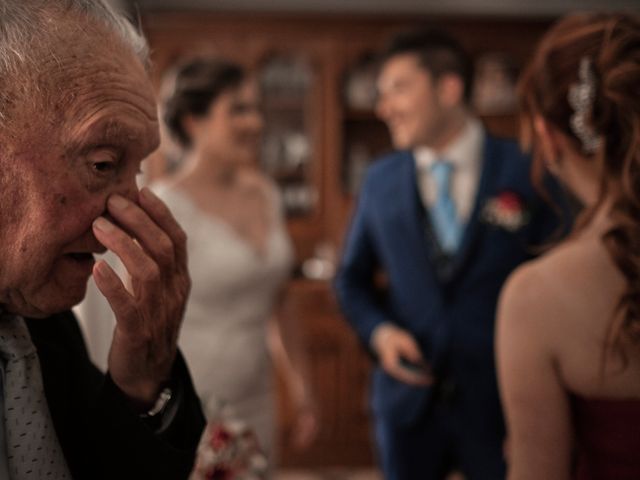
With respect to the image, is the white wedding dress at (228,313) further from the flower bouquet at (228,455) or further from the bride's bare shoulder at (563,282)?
the bride's bare shoulder at (563,282)

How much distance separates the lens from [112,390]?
3.26 feet

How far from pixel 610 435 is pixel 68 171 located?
39.9 inches

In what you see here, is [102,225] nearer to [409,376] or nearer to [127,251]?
[127,251]

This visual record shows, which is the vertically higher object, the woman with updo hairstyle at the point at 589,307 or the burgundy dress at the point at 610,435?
the woman with updo hairstyle at the point at 589,307

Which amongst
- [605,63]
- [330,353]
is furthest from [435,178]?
[330,353]

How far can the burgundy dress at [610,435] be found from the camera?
4.49 ft

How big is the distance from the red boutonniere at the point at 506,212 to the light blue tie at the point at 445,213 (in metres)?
0.12

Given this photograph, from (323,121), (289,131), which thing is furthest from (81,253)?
(289,131)

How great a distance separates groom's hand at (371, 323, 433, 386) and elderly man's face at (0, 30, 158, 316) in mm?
1574

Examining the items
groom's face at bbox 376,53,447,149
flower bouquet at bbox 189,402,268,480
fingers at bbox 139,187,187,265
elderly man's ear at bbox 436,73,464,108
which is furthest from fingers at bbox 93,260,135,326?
elderly man's ear at bbox 436,73,464,108

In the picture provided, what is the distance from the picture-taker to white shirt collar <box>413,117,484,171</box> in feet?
8.49

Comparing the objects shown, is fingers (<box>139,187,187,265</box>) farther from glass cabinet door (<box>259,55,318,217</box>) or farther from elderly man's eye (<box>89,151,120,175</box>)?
glass cabinet door (<box>259,55,318,217</box>)

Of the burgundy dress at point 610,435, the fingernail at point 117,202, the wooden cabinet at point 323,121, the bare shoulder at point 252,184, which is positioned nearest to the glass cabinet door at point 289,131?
the wooden cabinet at point 323,121

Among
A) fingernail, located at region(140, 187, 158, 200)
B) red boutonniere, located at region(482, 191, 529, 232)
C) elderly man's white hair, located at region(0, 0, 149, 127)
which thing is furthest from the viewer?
red boutonniere, located at region(482, 191, 529, 232)
